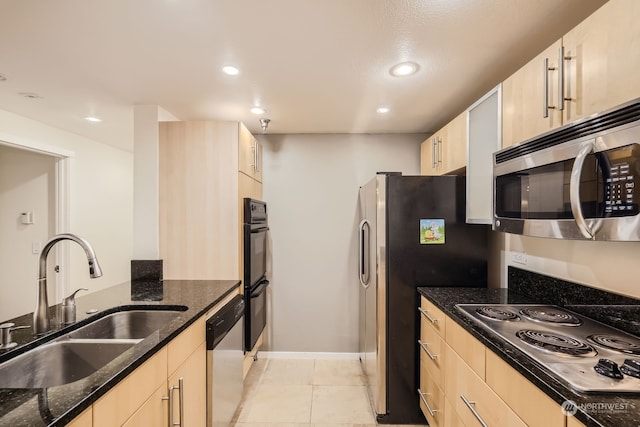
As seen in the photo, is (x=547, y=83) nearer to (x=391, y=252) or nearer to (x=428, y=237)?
(x=428, y=237)

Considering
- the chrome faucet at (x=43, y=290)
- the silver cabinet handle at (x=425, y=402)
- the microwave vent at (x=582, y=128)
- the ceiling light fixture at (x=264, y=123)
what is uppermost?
the ceiling light fixture at (x=264, y=123)

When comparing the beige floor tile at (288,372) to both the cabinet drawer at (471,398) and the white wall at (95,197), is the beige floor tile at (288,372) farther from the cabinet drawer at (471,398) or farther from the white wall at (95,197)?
the white wall at (95,197)

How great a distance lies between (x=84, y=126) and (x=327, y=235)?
8.72 feet

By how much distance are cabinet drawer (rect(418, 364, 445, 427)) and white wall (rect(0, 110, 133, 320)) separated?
358 centimetres

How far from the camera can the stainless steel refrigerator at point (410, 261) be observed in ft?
7.27

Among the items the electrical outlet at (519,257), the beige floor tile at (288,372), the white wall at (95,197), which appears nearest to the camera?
the electrical outlet at (519,257)

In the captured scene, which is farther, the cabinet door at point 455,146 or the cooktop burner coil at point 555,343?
the cabinet door at point 455,146

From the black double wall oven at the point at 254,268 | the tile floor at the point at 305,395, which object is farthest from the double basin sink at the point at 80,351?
the tile floor at the point at 305,395

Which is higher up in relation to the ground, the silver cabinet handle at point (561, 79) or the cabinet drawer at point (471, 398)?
the silver cabinet handle at point (561, 79)

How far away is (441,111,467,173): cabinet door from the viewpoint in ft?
7.16

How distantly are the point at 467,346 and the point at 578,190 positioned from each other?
82 cm

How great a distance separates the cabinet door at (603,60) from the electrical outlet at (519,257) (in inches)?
41.5

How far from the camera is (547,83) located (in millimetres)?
1337

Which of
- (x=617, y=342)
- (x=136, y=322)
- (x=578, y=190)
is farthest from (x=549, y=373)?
(x=136, y=322)
